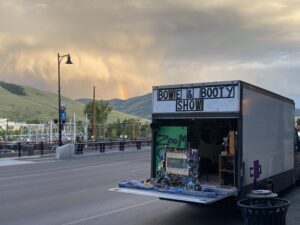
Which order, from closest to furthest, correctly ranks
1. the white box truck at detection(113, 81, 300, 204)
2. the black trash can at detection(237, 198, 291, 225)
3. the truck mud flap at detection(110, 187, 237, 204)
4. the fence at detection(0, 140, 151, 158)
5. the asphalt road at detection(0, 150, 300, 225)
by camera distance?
the black trash can at detection(237, 198, 291, 225), the truck mud flap at detection(110, 187, 237, 204), the white box truck at detection(113, 81, 300, 204), the asphalt road at detection(0, 150, 300, 225), the fence at detection(0, 140, 151, 158)

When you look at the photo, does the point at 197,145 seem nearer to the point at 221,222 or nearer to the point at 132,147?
the point at 221,222

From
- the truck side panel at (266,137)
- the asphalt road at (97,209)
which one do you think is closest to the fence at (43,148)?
the asphalt road at (97,209)

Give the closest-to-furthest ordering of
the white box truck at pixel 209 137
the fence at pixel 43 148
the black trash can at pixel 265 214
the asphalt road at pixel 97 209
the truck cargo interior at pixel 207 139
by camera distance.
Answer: the black trash can at pixel 265 214 → the white box truck at pixel 209 137 → the asphalt road at pixel 97 209 → the truck cargo interior at pixel 207 139 → the fence at pixel 43 148

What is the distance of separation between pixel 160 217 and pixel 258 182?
2.23 meters

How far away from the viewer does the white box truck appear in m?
9.15

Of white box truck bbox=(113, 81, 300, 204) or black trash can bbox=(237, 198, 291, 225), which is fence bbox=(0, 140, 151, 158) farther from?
black trash can bbox=(237, 198, 291, 225)

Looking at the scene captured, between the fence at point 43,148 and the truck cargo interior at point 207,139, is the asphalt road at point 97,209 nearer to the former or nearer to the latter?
the truck cargo interior at point 207,139

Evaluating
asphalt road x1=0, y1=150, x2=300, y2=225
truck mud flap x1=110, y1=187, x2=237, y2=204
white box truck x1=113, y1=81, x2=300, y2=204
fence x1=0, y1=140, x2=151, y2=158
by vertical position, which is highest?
white box truck x1=113, y1=81, x2=300, y2=204

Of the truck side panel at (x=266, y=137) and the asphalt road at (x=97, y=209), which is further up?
the truck side panel at (x=266, y=137)

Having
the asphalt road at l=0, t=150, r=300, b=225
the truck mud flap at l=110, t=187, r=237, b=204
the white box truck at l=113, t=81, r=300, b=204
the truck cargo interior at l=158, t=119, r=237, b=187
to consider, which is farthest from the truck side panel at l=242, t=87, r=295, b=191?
the asphalt road at l=0, t=150, r=300, b=225

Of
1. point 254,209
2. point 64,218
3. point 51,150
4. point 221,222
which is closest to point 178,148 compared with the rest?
point 221,222

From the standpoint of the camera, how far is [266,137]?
1076cm

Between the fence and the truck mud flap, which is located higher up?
the truck mud flap

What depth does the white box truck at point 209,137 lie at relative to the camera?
915cm
